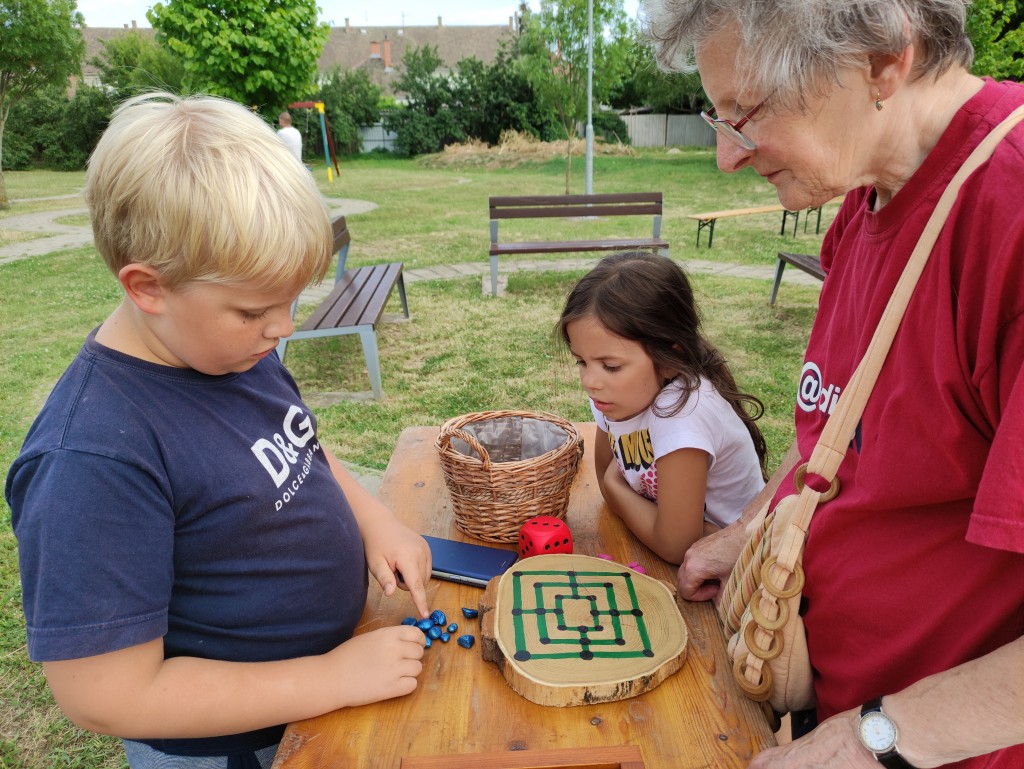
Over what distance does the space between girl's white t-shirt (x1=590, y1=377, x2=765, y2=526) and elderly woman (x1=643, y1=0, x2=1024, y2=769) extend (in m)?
0.52

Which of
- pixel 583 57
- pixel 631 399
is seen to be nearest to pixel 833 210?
pixel 583 57

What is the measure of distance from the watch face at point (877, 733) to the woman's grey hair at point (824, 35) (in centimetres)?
85

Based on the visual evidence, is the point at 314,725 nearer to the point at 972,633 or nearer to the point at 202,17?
the point at 972,633

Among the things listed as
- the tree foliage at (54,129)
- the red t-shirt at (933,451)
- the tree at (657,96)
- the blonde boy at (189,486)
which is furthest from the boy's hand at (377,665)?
the tree foliage at (54,129)

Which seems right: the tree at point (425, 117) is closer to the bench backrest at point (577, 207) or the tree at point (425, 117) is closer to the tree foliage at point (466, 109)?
the tree foliage at point (466, 109)

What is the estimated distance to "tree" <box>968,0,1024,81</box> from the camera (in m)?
8.46

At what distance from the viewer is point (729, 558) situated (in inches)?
59.9

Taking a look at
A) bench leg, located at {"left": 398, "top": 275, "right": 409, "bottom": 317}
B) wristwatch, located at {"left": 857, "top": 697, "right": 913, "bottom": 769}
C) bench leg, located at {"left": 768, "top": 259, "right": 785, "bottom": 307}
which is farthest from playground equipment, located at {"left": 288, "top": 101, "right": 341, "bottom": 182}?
wristwatch, located at {"left": 857, "top": 697, "right": 913, "bottom": 769}

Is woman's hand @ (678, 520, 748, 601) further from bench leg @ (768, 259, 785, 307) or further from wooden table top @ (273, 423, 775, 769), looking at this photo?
bench leg @ (768, 259, 785, 307)

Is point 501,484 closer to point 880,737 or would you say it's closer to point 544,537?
point 544,537

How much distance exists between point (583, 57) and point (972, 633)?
15691 millimetres

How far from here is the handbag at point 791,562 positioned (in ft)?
3.31

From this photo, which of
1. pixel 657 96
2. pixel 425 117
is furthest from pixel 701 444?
pixel 657 96

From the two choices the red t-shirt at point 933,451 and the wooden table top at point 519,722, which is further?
the wooden table top at point 519,722
